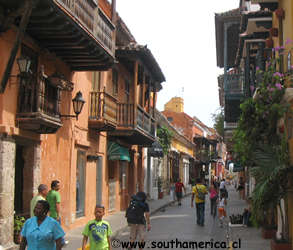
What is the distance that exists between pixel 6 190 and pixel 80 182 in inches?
A: 236

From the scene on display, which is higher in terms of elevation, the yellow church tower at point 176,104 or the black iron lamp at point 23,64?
the yellow church tower at point 176,104

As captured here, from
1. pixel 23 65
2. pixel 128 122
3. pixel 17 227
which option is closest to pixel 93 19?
pixel 23 65

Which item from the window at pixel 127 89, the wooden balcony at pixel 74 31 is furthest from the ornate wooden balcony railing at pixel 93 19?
the window at pixel 127 89

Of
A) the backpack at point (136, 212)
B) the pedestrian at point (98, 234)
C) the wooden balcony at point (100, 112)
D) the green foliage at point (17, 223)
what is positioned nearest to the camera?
the pedestrian at point (98, 234)

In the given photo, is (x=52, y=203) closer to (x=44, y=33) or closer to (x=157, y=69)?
(x=44, y=33)

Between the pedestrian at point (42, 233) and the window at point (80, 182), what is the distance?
10003mm

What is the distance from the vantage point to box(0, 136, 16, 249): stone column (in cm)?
1008

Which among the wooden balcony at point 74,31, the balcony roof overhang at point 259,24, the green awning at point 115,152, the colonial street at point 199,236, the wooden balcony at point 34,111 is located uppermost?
the balcony roof overhang at point 259,24

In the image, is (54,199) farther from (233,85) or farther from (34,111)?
(233,85)

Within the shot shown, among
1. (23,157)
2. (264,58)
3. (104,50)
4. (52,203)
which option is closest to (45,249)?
(52,203)

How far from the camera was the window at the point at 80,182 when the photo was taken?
15867 mm

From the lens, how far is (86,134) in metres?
16.5

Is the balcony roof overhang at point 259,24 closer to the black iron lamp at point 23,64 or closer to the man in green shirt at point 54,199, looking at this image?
the black iron lamp at point 23,64

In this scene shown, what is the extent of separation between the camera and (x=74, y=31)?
1138 cm
